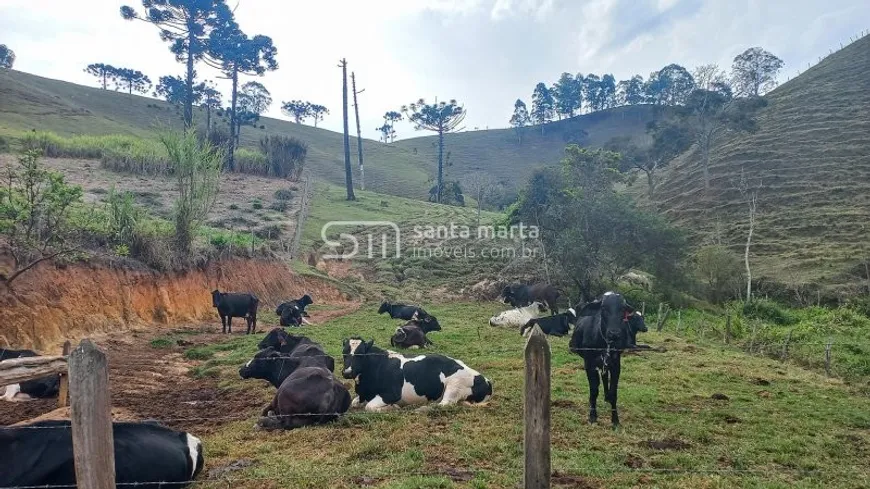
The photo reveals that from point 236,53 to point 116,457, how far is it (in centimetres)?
5289

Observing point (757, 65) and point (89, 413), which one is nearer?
point (89, 413)

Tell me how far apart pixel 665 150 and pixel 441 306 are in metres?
46.0

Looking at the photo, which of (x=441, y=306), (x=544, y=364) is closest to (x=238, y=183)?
(x=441, y=306)

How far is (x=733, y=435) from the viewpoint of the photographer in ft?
25.2

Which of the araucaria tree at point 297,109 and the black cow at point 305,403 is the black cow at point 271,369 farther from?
the araucaria tree at point 297,109

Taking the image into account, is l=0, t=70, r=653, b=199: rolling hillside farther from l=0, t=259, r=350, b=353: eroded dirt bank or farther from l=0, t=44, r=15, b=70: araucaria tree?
l=0, t=44, r=15, b=70: araucaria tree

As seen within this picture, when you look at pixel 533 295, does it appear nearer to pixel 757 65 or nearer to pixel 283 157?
pixel 283 157

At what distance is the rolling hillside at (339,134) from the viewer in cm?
5794

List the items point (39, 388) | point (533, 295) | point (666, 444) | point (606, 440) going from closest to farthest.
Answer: point (666, 444) < point (606, 440) < point (39, 388) < point (533, 295)

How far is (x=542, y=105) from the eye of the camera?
126688 millimetres

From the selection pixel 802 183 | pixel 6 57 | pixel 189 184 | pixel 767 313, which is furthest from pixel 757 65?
pixel 6 57

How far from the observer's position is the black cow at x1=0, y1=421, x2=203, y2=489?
4945mm

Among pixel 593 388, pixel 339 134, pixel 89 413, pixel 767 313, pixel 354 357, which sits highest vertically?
pixel 339 134

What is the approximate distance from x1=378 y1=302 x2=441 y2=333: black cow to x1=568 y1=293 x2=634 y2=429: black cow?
9.28 m
